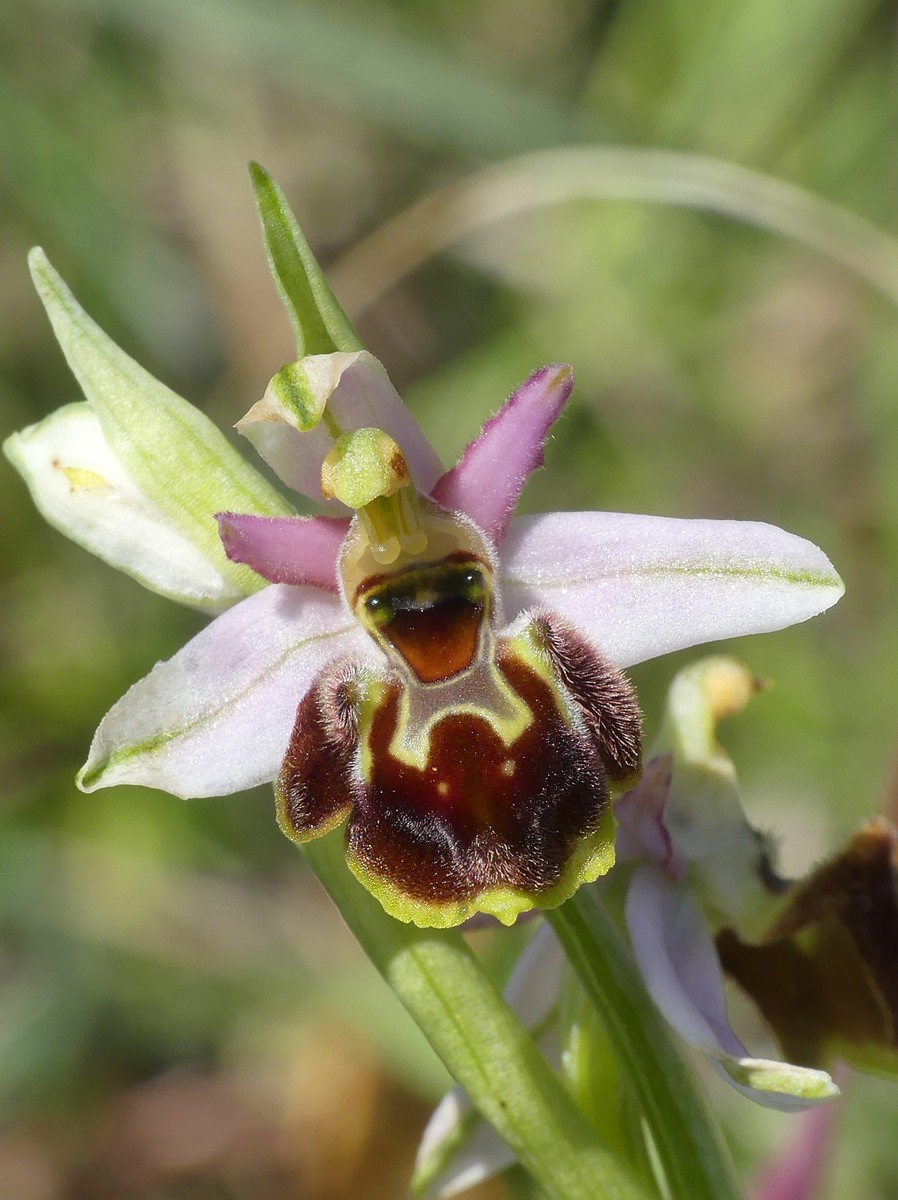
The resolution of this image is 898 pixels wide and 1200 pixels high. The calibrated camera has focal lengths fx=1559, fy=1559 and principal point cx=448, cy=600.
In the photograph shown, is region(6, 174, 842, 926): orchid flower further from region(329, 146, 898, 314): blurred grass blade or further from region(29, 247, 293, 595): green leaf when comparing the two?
region(329, 146, 898, 314): blurred grass blade

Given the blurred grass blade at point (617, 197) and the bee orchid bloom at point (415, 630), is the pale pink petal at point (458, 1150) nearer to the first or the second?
the bee orchid bloom at point (415, 630)

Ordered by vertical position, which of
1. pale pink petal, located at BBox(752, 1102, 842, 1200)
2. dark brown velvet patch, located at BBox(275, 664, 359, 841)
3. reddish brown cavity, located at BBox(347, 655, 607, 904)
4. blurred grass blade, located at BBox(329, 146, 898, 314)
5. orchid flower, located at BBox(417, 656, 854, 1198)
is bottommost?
pale pink petal, located at BBox(752, 1102, 842, 1200)

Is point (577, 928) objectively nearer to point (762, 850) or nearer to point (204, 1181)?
point (762, 850)

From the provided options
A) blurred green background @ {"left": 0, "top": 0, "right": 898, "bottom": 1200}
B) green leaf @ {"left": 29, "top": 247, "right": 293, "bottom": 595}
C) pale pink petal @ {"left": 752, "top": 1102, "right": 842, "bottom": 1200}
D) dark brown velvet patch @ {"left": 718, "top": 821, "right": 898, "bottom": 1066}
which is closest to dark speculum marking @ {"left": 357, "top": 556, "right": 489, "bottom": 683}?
green leaf @ {"left": 29, "top": 247, "right": 293, "bottom": 595}

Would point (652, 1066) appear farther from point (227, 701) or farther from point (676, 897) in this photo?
point (227, 701)

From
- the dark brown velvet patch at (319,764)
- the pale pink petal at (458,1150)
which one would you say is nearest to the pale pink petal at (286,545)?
the dark brown velvet patch at (319,764)
